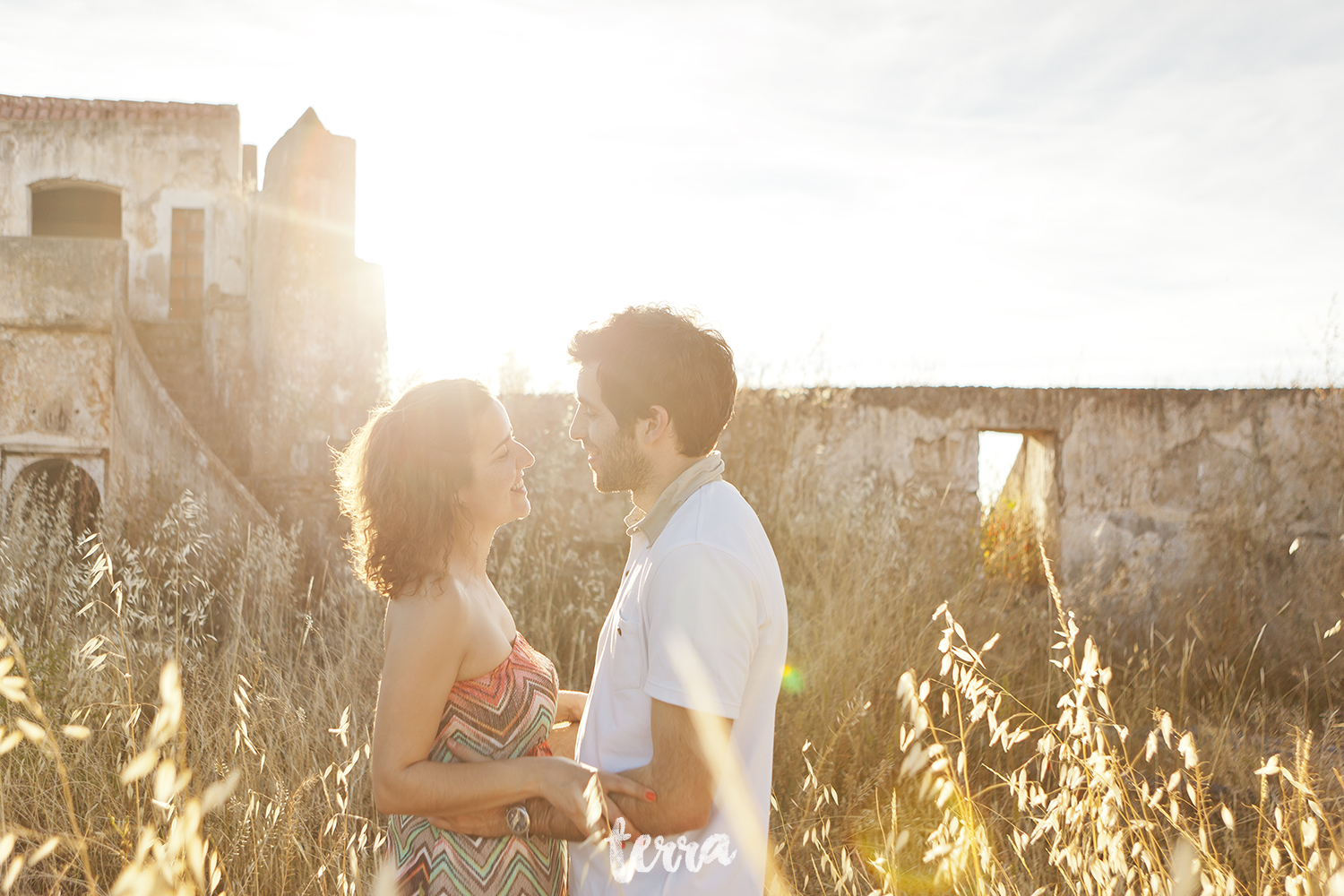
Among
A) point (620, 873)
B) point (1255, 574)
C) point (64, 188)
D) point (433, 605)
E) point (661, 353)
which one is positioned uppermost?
point (64, 188)

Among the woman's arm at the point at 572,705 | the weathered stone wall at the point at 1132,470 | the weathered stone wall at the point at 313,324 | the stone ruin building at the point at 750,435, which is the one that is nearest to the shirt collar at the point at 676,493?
the woman's arm at the point at 572,705

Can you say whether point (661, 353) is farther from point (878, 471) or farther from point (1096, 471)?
point (1096, 471)

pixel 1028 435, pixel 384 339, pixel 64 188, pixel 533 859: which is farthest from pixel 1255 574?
pixel 64 188

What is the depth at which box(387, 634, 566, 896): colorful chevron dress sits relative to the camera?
5.35ft

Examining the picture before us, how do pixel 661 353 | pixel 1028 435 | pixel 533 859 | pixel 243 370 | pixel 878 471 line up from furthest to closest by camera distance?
1. pixel 243 370
2. pixel 1028 435
3. pixel 878 471
4. pixel 533 859
5. pixel 661 353

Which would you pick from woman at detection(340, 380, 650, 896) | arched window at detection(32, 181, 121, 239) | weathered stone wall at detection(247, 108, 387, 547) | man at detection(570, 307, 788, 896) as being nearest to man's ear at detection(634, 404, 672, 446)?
man at detection(570, 307, 788, 896)

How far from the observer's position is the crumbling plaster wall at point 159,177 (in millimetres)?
13391

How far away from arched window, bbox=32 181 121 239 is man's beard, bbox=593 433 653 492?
15885mm

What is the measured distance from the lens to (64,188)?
1436cm

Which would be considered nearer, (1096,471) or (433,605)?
(433,605)

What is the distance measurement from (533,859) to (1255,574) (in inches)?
261

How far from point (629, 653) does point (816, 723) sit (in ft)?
7.81

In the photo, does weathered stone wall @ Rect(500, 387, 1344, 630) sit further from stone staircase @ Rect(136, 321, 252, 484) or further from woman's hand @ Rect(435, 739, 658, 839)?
woman's hand @ Rect(435, 739, 658, 839)

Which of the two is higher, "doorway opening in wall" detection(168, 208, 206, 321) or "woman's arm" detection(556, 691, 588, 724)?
"doorway opening in wall" detection(168, 208, 206, 321)
